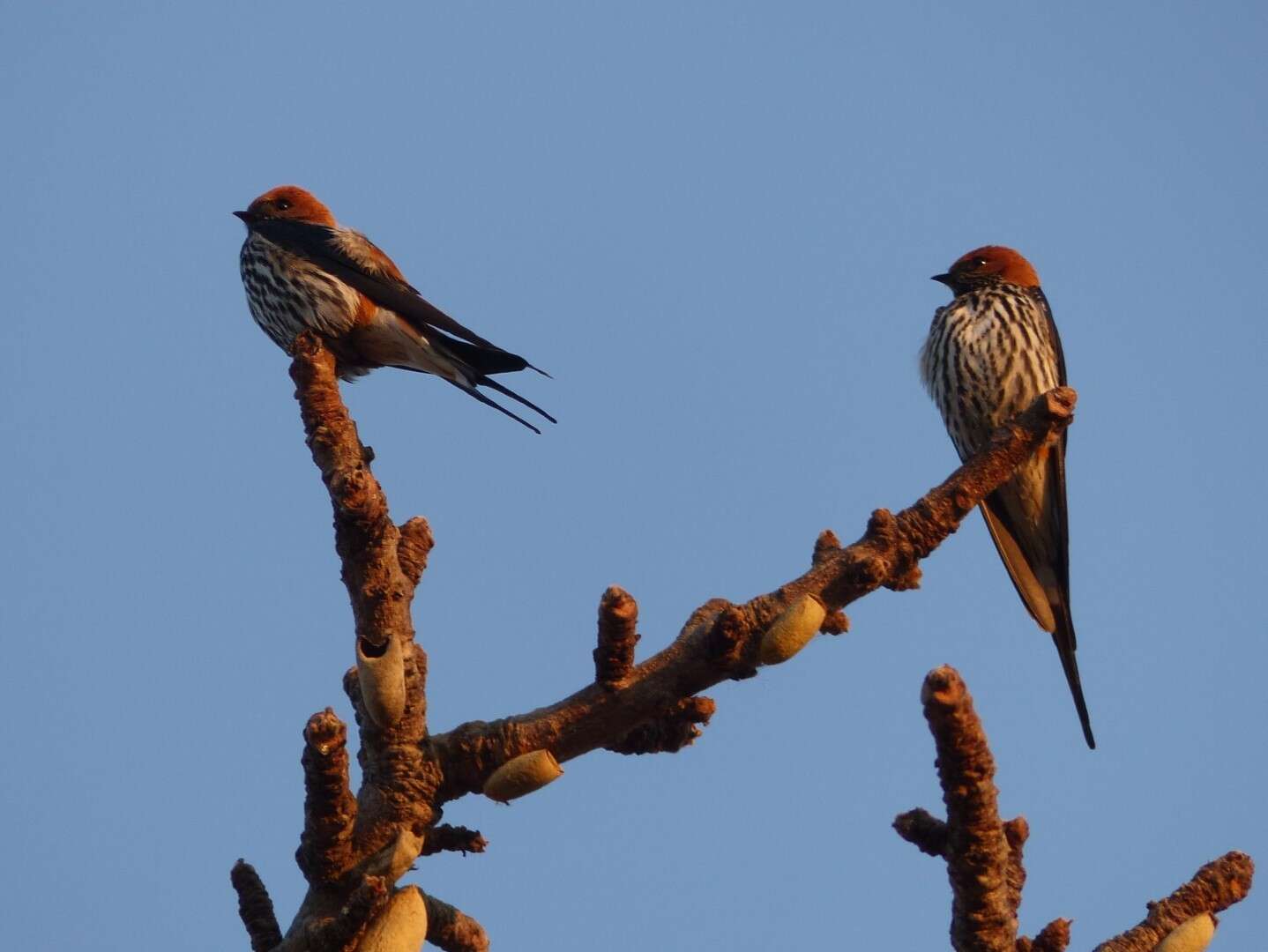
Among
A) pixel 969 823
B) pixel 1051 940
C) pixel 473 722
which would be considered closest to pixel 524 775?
pixel 473 722

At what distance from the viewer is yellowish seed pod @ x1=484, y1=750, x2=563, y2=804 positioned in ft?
12.4

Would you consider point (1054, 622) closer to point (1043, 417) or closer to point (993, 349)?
point (993, 349)

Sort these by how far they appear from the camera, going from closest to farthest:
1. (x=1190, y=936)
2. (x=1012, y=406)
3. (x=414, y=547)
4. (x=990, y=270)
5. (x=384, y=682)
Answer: (x=1190, y=936) → (x=384, y=682) → (x=414, y=547) → (x=1012, y=406) → (x=990, y=270)

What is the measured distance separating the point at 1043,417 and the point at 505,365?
372cm

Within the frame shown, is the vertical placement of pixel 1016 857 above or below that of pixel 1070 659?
below

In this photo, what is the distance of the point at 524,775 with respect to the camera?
150 inches

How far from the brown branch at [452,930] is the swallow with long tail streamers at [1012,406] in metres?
4.43

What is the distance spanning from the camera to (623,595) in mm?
3865

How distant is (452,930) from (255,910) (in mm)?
549

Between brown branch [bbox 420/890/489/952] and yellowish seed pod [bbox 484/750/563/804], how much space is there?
357 mm

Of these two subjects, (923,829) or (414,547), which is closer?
(923,829)

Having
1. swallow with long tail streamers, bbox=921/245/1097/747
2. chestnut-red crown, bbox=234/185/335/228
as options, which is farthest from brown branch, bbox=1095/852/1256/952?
chestnut-red crown, bbox=234/185/335/228

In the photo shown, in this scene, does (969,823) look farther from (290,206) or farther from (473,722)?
(290,206)

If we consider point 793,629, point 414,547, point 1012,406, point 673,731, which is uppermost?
point 1012,406
